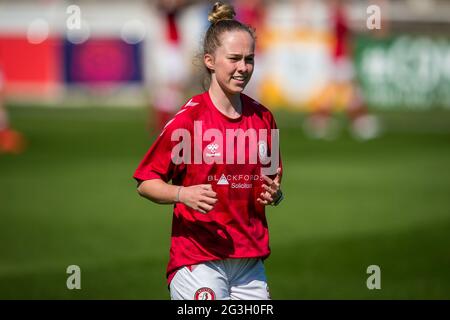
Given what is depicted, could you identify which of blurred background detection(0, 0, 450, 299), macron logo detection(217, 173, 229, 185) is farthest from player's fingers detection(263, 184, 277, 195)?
blurred background detection(0, 0, 450, 299)

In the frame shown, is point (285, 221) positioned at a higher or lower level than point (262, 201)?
higher

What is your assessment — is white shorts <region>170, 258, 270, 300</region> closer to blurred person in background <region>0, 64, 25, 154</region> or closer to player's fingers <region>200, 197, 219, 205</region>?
player's fingers <region>200, 197, 219, 205</region>

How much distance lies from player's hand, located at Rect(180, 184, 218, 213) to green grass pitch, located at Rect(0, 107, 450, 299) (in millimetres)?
3008

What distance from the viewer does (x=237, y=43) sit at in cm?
553

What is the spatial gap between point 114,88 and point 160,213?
61.2ft

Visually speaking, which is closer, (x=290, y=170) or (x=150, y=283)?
(x=150, y=283)

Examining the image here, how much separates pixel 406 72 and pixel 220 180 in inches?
876

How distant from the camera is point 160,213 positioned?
12.3 meters

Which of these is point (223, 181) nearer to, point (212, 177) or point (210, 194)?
point (212, 177)

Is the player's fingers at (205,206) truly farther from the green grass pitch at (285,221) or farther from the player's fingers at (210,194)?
the green grass pitch at (285,221)

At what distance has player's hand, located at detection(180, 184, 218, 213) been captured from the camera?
5.18m

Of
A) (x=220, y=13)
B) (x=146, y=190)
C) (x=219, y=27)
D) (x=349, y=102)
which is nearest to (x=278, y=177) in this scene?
(x=146, y=190)

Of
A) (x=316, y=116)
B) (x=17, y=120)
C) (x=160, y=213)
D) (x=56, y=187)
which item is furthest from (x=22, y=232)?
(x=17, y=120)
